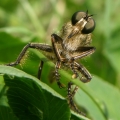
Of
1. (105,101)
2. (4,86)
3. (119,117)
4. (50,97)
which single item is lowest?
(50,97)

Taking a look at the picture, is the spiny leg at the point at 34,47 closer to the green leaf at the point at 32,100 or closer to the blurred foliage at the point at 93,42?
the blurred foliage at the point at 93,42

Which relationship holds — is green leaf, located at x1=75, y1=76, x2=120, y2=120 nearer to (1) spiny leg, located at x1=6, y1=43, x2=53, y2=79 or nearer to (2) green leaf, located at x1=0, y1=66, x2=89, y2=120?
(1) spiny leg, located at x1=6, y1=43, x2=53, y2=79

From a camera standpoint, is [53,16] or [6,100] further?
[53,16]

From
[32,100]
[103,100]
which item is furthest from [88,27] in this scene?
[32,100]

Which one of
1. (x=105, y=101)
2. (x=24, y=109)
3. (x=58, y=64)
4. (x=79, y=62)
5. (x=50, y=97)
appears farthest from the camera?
(x=105, y=101)

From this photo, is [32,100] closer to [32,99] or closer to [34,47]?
[32,99]

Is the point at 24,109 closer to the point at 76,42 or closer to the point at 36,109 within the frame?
the point at 36,109

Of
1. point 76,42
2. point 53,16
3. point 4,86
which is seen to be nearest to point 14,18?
point 53,16
